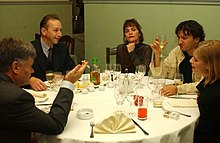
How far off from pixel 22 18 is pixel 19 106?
424cm

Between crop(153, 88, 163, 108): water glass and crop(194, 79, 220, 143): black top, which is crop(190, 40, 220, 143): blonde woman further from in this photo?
crop(153, 88, 163, 108): water glass

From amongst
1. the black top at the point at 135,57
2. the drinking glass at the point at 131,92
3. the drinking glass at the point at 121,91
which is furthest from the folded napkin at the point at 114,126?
the black top at the point at 135,57

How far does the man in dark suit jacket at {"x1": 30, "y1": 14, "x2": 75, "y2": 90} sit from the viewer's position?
3.04m

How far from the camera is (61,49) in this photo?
127 inches

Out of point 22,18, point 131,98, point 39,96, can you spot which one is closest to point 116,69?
point 131,98

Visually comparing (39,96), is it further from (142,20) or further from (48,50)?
(142,20)

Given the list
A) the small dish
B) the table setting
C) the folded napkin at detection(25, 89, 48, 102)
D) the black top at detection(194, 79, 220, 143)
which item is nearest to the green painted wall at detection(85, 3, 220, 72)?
the table setting

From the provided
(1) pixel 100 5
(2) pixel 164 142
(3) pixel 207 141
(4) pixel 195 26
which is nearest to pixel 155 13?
(1) pixel 100 5

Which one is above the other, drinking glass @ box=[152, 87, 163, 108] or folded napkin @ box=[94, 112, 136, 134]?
drinking glass @ box=[152, 87, 163, 108]

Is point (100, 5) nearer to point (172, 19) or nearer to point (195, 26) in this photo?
point (172, 19)

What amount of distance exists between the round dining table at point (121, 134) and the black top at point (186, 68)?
689 mm

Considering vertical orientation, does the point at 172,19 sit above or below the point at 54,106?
above

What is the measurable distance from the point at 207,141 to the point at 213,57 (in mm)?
562

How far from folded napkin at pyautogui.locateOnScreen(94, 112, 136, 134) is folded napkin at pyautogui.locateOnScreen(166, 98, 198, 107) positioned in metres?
0.51
